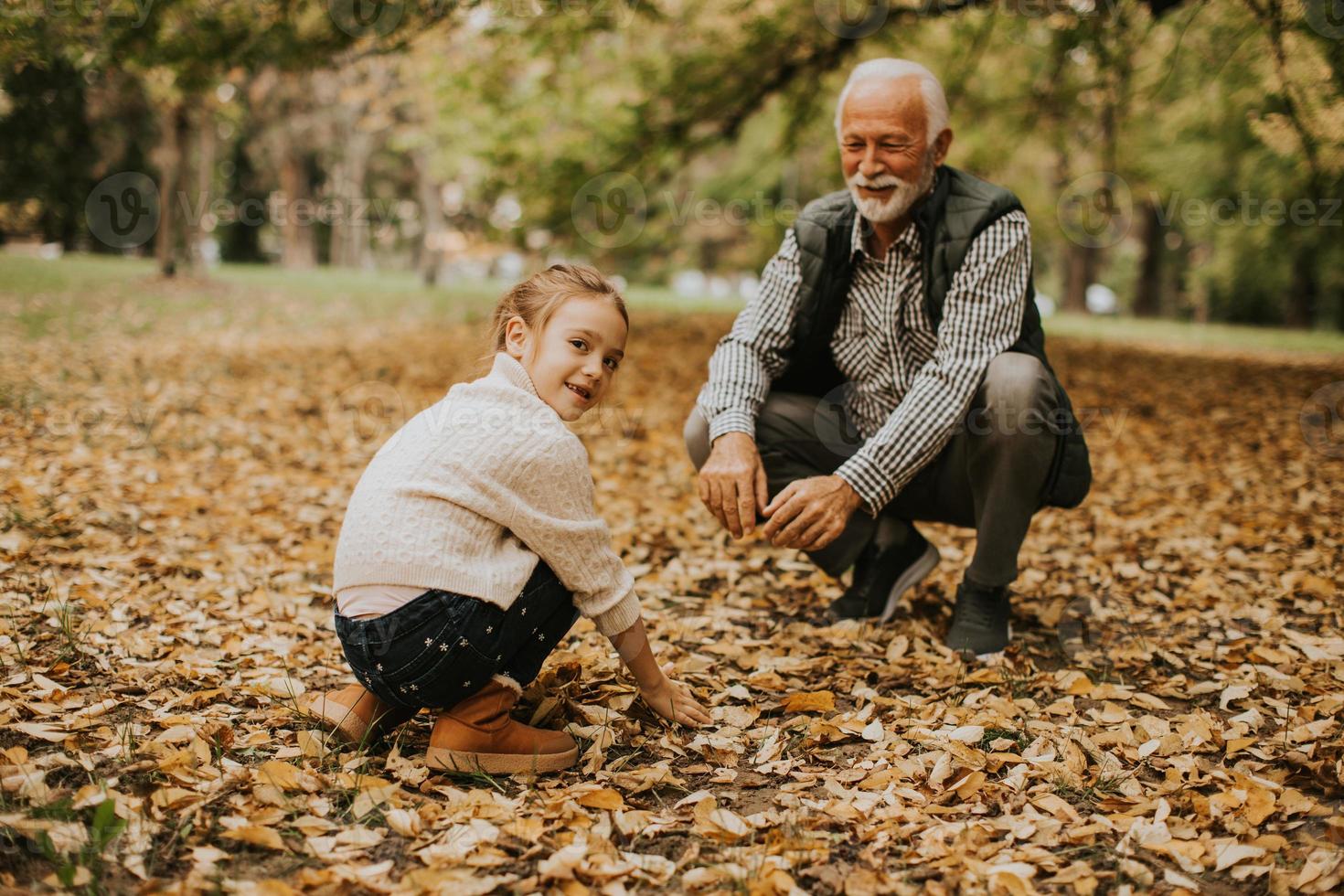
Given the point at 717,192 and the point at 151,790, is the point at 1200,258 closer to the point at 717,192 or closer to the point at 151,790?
the point at 717,192

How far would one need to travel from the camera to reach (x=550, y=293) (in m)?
2.32

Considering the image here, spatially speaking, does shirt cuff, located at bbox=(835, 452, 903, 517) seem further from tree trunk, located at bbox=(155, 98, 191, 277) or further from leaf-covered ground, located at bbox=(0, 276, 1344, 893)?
tree trunk, located at bbox=(155, 98, 191, 277)

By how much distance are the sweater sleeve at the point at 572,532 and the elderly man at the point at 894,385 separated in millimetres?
581

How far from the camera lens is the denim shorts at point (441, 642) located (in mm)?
2053

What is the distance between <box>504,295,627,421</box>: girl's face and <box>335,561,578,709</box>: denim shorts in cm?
41

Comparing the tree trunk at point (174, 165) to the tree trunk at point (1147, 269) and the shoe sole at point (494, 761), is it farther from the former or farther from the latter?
the tree trunk at point (1147, 269)

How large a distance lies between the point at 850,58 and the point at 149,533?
777cm

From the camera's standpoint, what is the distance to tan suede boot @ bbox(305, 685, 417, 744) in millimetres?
2314

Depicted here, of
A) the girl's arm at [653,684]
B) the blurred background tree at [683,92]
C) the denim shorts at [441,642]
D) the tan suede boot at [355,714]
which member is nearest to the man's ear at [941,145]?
the girl's arm at [653,684]

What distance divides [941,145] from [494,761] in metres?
2.29

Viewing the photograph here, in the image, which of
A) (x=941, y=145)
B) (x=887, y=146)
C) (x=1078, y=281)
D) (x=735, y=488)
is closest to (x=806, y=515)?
(x=735, y=488)

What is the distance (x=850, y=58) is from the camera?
9.31 metres

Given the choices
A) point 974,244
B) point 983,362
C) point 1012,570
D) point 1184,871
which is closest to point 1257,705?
point 1012,570

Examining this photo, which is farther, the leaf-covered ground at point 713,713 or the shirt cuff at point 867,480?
the shirt cuff at point 867,480
